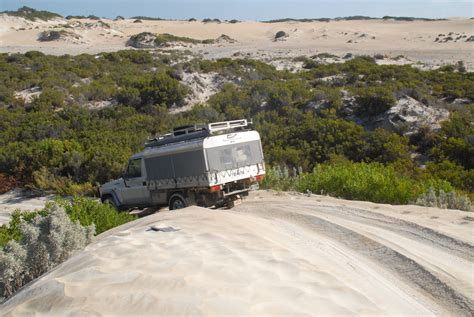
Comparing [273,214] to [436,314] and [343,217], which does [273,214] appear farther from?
[436,314]

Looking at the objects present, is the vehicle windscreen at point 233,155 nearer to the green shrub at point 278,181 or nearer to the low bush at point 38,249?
the green shrub at point 278,181

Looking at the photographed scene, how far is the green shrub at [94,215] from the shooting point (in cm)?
1003

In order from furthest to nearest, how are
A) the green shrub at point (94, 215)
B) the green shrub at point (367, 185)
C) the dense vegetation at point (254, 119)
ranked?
the dense vegetation at point (254, 119) < the green shrub at point (367, 185) < the green shrub at point (94, 215)

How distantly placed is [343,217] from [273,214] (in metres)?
1.53

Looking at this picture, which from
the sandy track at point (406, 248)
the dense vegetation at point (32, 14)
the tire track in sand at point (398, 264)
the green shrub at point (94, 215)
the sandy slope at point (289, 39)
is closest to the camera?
the tire track in sand at point (398, 264)

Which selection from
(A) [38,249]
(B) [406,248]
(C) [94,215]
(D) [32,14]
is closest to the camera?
(A) [38,249]

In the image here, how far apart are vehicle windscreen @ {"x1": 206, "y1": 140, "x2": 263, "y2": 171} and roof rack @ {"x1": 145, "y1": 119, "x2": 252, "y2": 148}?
18.6 inches

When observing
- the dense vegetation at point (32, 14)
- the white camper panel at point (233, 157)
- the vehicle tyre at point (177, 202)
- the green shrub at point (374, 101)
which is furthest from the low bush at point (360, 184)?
the dense vegetation at point (32, 14)

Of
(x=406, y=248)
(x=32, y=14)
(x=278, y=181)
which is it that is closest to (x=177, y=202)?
(x=278, y=181)

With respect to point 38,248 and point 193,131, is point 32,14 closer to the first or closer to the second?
point 193,131

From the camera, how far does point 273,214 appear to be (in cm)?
1070

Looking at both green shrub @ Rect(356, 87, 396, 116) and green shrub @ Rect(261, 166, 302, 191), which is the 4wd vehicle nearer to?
green shrub @ Rect(261, 166, 302, 191)

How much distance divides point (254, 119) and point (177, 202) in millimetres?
11743

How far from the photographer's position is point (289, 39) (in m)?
70.4
